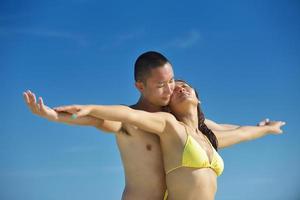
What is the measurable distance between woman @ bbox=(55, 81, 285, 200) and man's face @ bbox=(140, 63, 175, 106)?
0.77 feet

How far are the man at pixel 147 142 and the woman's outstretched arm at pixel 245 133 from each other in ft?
6.28

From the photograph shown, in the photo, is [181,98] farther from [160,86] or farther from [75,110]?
[75,110]

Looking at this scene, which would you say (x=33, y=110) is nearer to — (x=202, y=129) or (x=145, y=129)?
(x=145, y=129)

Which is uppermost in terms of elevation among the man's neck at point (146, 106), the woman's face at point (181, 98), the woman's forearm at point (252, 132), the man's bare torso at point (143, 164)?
the woman's forearm at point (252, 132)

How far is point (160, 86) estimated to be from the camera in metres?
7.20

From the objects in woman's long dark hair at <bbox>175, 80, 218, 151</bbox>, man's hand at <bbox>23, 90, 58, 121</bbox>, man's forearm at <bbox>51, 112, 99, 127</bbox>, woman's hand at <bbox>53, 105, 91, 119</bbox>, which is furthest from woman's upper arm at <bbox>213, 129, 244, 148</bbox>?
man's hand at <bbox>23, 90, 58, 121</bbox>

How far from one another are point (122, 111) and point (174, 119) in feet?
4.03

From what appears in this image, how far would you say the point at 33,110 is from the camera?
562cm

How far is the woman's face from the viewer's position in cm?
745

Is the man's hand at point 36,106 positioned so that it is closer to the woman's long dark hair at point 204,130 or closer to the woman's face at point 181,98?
the woman's face at point 181,98

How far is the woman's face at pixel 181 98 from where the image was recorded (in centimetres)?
745

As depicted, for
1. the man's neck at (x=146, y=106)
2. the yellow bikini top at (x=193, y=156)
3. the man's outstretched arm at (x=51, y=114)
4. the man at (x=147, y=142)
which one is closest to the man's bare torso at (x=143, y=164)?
the man at (x=147, y=142)

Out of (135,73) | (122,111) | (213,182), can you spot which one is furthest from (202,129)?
(122,111)

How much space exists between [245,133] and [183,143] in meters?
2.60
